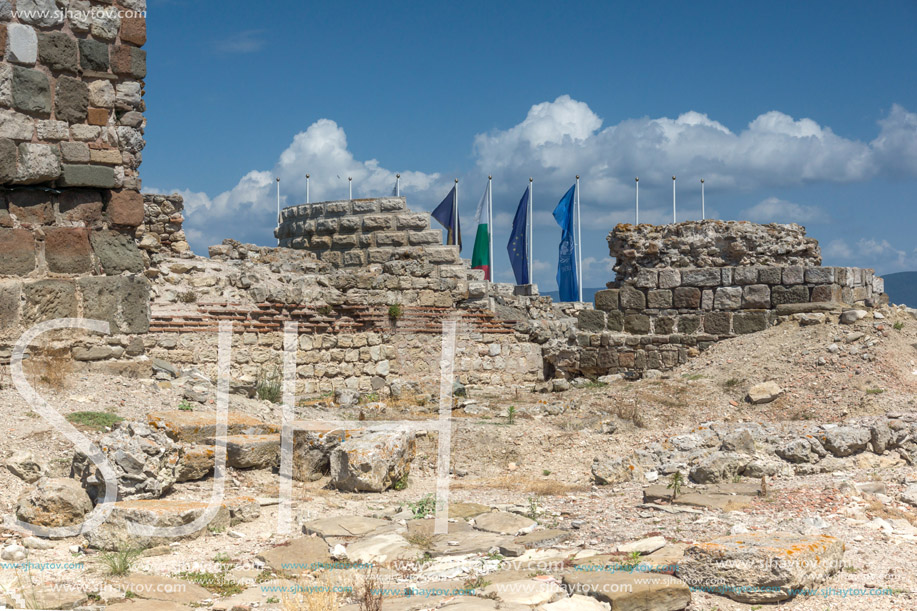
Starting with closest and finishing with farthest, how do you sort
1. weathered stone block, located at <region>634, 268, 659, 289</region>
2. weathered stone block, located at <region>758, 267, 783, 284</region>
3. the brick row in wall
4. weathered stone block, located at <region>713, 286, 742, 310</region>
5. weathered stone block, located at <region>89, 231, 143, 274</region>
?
weathered stone block, located at <region>89, 231, 143, 274</region> → weathered stone block, located at <region>758, 267, 783, 284</region> → weathered stone block, located at <region>713, 286, 742, 310</region> → weathered stone block, located at <region>634, 268, 659, 289</region> → the brick row in wall

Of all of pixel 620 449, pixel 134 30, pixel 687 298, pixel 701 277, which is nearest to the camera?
pixel 134 30

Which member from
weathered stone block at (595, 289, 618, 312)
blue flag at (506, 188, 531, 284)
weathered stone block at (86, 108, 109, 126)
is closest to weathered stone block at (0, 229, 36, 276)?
weathered stone block at (86, 108, 109, 126)

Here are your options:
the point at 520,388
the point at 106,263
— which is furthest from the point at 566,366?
the point at 106,263

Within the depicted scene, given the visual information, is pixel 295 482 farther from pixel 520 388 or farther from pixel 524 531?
pixel 520 388

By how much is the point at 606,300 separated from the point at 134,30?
8.36 meters

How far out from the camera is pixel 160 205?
43.7ft

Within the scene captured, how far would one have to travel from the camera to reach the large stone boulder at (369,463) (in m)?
7.09

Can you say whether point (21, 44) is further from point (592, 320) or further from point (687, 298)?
point (687, 298)

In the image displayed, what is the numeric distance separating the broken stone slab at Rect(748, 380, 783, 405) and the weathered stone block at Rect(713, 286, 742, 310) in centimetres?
230

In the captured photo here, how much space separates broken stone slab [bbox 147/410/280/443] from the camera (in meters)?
6.84

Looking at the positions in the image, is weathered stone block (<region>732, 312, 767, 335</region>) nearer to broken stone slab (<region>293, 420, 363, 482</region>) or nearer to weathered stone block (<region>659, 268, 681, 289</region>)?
weathered stone block (<region>659, 268, 681, 289</region>)

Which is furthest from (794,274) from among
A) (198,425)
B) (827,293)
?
(198,425)

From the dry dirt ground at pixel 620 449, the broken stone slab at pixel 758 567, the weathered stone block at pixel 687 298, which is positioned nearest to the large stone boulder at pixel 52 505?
the dry dirt ground at pixel 620 449

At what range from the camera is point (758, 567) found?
4.30m
